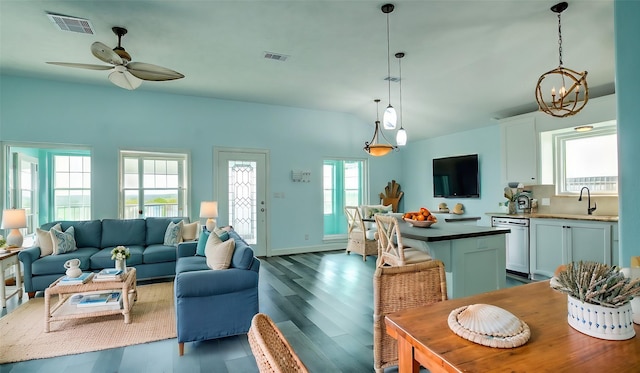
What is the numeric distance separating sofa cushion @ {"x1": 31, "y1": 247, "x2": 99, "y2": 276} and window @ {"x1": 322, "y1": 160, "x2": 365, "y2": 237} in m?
4.46

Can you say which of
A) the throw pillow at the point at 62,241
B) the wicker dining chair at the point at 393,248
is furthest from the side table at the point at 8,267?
the wicker dining chair at the point at 393,248

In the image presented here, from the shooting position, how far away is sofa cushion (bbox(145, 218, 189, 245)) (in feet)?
15.8

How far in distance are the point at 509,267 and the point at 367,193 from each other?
319cm

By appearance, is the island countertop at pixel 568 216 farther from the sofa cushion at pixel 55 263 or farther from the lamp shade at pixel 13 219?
the lamp shade at pixel 13 219

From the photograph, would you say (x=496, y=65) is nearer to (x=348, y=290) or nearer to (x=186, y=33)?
(x=348, y=290)

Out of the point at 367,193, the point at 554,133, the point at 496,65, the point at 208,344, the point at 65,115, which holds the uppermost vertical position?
the point at 496,65

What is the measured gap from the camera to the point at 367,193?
720 cm

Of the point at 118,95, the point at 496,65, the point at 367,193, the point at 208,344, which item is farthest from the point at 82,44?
the point at 367,193

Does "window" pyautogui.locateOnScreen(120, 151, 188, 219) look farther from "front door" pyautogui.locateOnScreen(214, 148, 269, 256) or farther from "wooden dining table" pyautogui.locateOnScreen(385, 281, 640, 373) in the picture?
"wooden dining table" pyautogui.locateOnScreen(385, 281, 640, 373)

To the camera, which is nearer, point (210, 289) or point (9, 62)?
point (210, 289)

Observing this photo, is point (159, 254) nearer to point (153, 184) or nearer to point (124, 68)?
point (153, 184)

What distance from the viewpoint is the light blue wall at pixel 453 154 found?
5.54 m

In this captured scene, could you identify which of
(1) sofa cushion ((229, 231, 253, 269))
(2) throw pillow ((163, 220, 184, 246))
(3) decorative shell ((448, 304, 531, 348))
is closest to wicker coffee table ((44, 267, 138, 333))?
(1) sofa cushion ((229, 231, 253, 269))

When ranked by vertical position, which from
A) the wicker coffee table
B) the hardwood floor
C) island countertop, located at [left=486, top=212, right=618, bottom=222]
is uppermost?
island countertop, located at [left=486, top=212, right=618, bottom=222]
